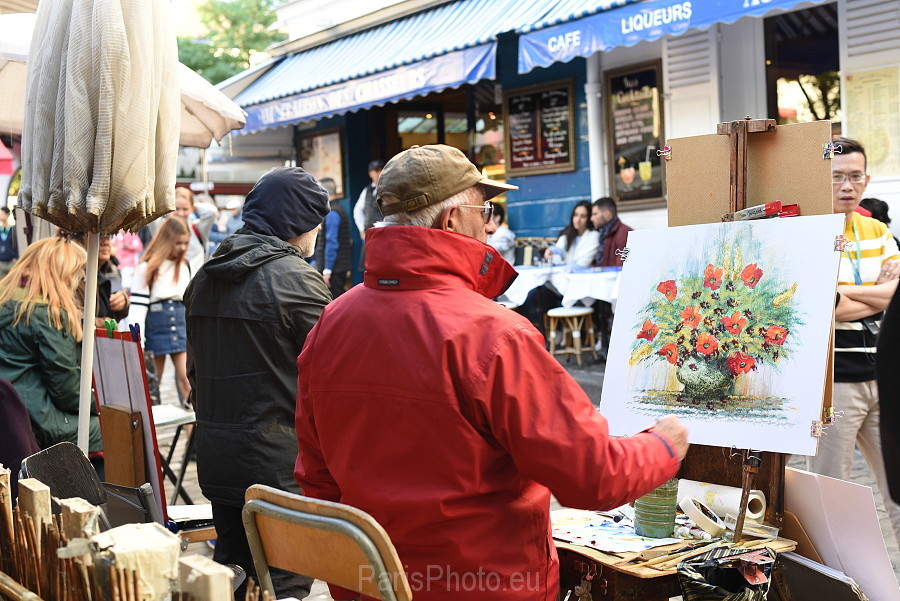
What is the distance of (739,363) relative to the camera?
2.96m

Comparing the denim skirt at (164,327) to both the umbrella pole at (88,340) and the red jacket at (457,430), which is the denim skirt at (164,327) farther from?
the red jacket at (457,430)

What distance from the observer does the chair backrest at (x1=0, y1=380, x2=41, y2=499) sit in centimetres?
311

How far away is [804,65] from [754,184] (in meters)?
7.09

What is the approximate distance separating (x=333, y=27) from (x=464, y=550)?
1319 centimetres

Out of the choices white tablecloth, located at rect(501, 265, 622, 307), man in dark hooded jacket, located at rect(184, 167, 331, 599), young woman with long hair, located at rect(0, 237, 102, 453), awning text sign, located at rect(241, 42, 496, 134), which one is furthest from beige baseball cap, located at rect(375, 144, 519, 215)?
awning text sign, located at rect(241, 42, 496, 134)

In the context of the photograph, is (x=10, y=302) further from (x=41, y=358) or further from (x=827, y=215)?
(x=827, y=215)

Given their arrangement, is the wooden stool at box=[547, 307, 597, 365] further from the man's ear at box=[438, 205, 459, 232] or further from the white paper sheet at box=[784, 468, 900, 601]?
the man's ear at box=[438, 205, 459, 232]

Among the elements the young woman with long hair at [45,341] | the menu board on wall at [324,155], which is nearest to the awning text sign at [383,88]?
the menu board on wall at [324,155]

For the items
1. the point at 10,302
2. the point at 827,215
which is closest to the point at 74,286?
the point at 10,302

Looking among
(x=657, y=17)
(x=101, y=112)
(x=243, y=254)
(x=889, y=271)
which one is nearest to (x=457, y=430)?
(x=243, y=254)

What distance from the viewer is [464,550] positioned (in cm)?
205

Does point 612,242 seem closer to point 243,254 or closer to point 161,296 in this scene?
point 161,296

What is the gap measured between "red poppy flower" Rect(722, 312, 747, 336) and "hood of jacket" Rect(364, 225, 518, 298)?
43.5 inches
